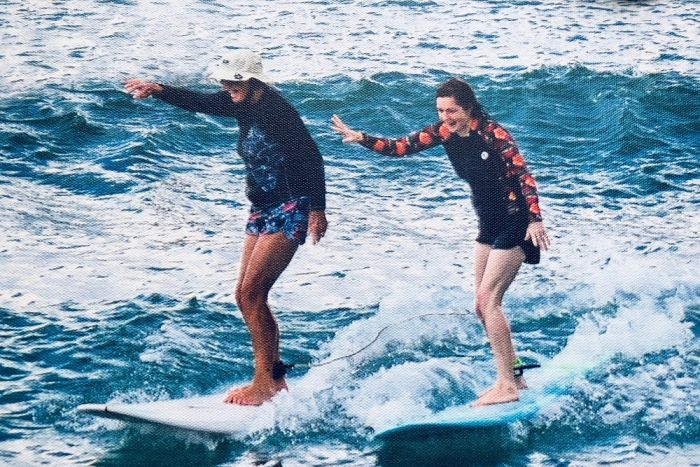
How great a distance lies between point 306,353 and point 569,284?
290 cm

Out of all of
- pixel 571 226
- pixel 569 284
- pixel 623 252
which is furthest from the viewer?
pixel 571 226

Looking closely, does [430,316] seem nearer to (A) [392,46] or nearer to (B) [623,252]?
(B) [623,252]

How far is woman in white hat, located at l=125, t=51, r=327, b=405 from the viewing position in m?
7.77

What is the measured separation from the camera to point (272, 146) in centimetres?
779

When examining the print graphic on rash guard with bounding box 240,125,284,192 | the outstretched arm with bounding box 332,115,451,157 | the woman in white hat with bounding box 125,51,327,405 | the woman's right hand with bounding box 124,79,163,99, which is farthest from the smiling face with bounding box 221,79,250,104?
the outstretched arm with bounding box 332,115,451,157

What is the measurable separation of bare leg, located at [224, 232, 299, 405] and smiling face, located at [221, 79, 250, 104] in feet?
2.98

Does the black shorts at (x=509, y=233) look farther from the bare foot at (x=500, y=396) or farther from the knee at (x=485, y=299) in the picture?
Result: the bare foot at (x=500, y=396)

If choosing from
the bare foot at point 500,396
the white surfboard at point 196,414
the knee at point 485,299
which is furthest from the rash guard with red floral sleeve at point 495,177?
the white surfboard at point 196,414

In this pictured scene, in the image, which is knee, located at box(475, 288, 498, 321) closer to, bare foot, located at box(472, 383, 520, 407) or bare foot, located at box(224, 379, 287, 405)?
bare foot, located at box(472, 383, 520, 407)

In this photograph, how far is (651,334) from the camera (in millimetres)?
9773

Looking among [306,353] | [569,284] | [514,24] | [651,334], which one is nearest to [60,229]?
[306,353]

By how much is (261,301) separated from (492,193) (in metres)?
1.68

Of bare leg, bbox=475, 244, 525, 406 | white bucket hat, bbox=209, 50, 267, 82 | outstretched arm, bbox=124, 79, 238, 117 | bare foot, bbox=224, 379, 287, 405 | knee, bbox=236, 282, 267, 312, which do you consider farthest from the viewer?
bare foot, bbox=224, 379, 287, 405

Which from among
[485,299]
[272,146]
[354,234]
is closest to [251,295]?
[272,146]
